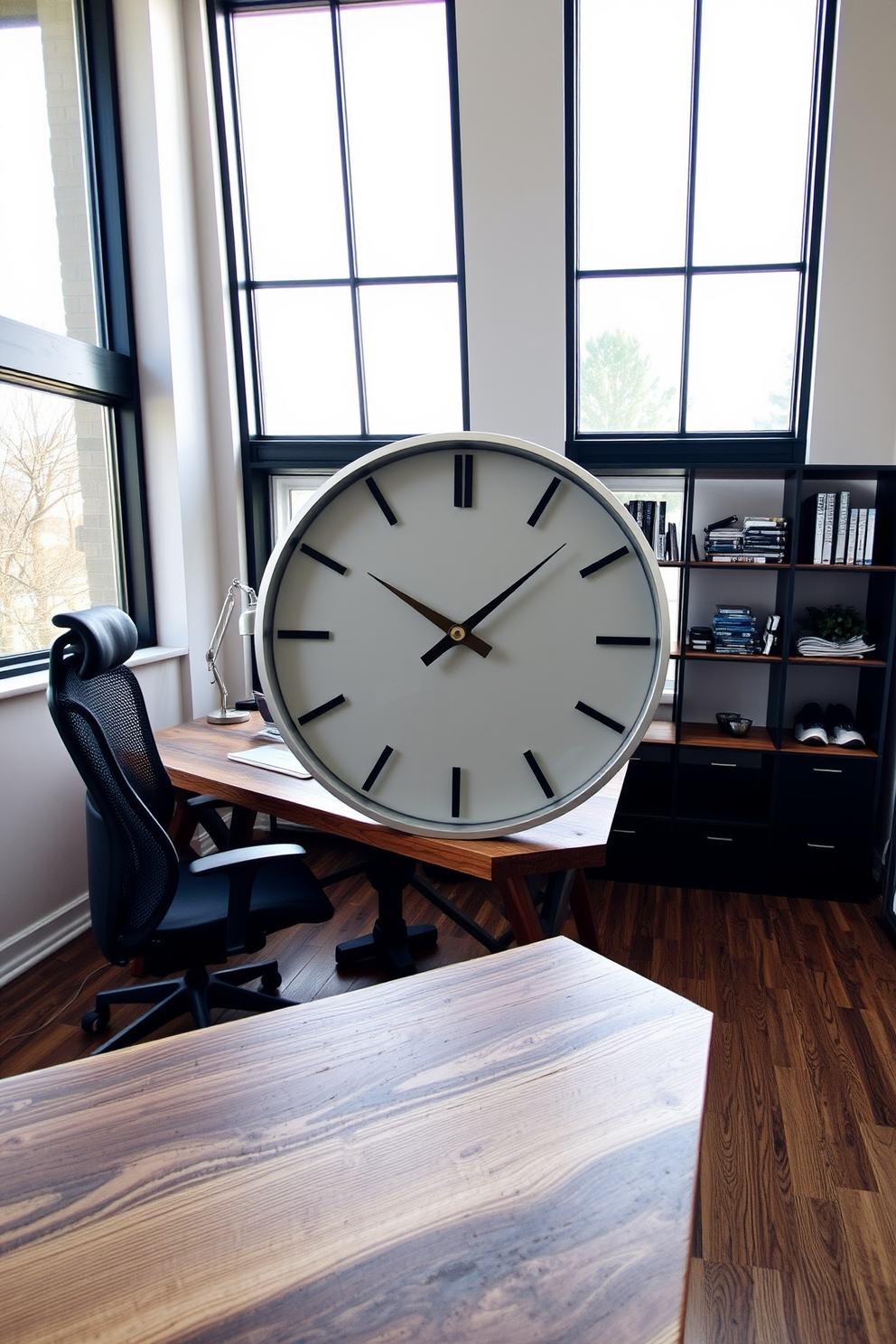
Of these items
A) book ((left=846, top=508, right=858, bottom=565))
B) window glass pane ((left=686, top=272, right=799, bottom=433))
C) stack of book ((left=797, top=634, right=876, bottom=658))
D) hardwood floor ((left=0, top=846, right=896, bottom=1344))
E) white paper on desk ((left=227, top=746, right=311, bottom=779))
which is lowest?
hardwood floor ((left=0, top=846, right=896, bottom=1344))

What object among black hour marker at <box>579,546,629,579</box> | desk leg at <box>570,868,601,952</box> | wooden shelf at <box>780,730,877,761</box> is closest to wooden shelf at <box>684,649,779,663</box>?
wooden shelf at <box>780,730,877,761</box>

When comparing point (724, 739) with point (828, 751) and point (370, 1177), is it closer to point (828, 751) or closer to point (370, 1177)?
point (828, 751)

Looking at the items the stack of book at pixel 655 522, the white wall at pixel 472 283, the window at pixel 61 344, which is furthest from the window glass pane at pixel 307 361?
the stack of book at pixel 655 522

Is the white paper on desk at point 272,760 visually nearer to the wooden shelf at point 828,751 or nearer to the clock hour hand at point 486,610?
the clock hour hand at point 486,610

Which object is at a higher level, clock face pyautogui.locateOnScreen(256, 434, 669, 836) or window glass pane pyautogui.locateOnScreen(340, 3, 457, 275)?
window glass pane pyautogui.locateOnScreen(340, 3, 457, 275)

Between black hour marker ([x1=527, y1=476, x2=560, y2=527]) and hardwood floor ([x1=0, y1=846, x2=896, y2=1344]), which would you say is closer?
black hour marker ([x1=527, y1=476, x2=560, y2=527])

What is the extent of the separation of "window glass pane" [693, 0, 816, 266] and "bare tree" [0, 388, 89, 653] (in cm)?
281

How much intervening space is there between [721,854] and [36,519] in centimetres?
312

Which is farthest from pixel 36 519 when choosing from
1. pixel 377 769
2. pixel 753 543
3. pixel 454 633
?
pixel 753 543

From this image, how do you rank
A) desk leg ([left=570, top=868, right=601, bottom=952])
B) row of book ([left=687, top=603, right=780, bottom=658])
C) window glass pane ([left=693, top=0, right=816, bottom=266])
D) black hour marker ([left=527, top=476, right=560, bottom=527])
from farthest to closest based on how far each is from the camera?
row of book ([left=687, top=603, right=780, bottom=658])
window glass pane ([left=693, top=0, right=816, bottom=266])
desk leg ([left=570, top=868, right=601, bottom=952])
black hour marker ([left=527, top=476, right=560, bottom=527])

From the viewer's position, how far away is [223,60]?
11.9ft

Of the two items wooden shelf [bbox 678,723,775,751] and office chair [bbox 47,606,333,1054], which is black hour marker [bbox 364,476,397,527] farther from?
wooden shelf [bbox 678,723,775,751]

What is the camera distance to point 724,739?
11.6 ft

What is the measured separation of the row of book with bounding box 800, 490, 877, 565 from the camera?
3.28m
